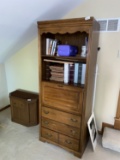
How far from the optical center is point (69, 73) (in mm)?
1808

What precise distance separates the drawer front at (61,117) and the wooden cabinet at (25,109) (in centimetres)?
45

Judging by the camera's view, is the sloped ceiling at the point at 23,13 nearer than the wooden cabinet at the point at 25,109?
Yes

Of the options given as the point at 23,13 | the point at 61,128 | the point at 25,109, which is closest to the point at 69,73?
the point at 61,128

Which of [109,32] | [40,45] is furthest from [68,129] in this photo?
[109,32]

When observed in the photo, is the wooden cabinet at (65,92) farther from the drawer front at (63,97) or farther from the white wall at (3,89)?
the white wall at (3,89)

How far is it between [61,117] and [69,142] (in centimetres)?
38

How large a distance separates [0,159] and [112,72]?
1967 millimetres

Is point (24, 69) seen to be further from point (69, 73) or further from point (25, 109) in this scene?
point (69, 73)

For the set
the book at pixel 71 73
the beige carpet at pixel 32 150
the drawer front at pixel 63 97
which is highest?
the book at pixel 71 73

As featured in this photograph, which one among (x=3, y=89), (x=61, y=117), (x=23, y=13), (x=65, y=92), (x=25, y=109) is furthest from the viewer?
(x=3, y=89)

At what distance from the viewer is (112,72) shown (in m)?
2.00

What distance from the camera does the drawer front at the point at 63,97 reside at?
1677 mm

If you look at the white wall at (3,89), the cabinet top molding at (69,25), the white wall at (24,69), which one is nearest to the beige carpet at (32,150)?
the white wall at (3,89)

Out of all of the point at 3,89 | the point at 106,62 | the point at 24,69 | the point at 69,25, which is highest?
the point at 69,25
